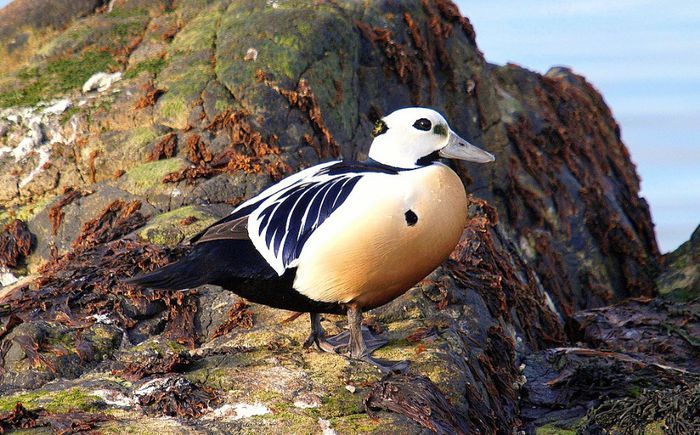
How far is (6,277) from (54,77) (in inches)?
112

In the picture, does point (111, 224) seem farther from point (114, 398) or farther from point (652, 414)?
point (652, 414)

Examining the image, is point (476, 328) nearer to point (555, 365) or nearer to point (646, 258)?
point (555, 365)

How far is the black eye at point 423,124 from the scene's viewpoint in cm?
662

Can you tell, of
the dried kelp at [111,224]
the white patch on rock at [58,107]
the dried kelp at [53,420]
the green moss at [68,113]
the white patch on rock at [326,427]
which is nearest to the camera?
the dried kelp at [53,420]

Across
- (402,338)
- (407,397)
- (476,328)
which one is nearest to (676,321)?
(476,328)

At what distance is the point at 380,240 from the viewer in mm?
6117

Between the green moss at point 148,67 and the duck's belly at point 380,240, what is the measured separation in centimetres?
551

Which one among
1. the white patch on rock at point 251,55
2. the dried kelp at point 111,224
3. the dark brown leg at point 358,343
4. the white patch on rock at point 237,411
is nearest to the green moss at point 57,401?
the white patch on rock at point 237,411

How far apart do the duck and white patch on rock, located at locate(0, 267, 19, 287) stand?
388cm

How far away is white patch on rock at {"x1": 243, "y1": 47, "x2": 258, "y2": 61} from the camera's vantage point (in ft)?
35.3

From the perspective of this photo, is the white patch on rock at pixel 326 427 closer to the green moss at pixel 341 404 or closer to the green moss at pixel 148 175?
the green moss at pixel 341 404

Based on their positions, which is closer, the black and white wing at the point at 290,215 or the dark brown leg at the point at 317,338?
the black and white wing at the point at 290,215

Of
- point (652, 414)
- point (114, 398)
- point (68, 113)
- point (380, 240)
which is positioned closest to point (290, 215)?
point (380, 240)

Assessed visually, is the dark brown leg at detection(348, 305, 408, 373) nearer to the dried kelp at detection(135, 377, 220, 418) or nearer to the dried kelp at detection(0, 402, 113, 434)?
the dried kelp at detection(135, 377, 220, 418)
